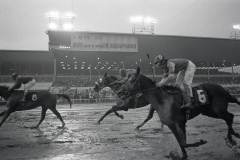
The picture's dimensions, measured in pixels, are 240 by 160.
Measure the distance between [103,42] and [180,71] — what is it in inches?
1247

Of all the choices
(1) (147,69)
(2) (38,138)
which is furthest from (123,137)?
(1) (147,69)

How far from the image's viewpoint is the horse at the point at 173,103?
462 centimetres

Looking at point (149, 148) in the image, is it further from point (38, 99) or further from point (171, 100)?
point (38, 99)

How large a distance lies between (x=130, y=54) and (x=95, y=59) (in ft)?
27.3

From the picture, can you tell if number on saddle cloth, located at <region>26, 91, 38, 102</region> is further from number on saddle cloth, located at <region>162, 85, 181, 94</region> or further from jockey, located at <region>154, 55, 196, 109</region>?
number on saddle cloth, located at <region>162, 85, 181, 94</region>

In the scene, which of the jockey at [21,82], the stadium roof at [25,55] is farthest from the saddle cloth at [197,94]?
the stadium roof at [25,55]

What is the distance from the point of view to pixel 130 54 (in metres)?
39.1

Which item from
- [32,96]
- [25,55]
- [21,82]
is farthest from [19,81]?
[25,55]

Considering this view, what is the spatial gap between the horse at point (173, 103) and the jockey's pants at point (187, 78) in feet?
0.66

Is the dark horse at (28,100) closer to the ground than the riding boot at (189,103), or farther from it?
closer to the ground

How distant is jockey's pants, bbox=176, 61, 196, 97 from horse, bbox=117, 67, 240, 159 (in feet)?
0.66

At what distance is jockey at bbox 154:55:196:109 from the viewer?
4934mm

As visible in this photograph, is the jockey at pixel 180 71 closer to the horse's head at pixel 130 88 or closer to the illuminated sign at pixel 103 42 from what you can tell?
the horse's head at pixel 130 88

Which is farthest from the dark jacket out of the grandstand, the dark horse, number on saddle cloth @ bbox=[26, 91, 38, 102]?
the grandstand
